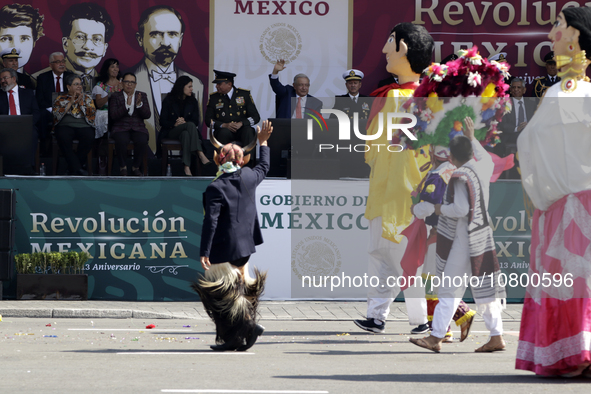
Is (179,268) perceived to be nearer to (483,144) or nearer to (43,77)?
(43,77)

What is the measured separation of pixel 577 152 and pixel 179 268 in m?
7.18

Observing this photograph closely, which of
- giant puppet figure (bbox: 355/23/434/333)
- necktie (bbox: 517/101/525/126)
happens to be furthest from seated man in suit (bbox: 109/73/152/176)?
giant puppet figure (bbox: 355/23/434/333)

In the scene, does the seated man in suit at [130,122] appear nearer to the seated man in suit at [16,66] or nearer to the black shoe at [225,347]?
the seated man in suit at [16,66]

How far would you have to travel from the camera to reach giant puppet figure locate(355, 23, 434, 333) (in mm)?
7855

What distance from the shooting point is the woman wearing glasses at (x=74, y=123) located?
510 inches

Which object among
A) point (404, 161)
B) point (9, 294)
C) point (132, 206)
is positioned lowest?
point (9, 294)

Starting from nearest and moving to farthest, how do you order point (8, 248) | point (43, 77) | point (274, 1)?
point (8, 248) < point (43, 77) < point (274, 1)

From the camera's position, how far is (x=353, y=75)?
13766mm

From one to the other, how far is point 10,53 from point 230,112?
12.8 feet

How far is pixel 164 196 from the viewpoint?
11.8 metres

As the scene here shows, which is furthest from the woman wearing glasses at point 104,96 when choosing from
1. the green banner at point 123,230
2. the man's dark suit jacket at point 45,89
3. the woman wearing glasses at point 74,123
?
the green banner at point 123,230

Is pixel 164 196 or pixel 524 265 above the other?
pixel 164 196

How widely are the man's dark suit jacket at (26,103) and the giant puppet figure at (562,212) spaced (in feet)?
29.6

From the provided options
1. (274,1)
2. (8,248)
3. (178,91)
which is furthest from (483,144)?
(274,1)
